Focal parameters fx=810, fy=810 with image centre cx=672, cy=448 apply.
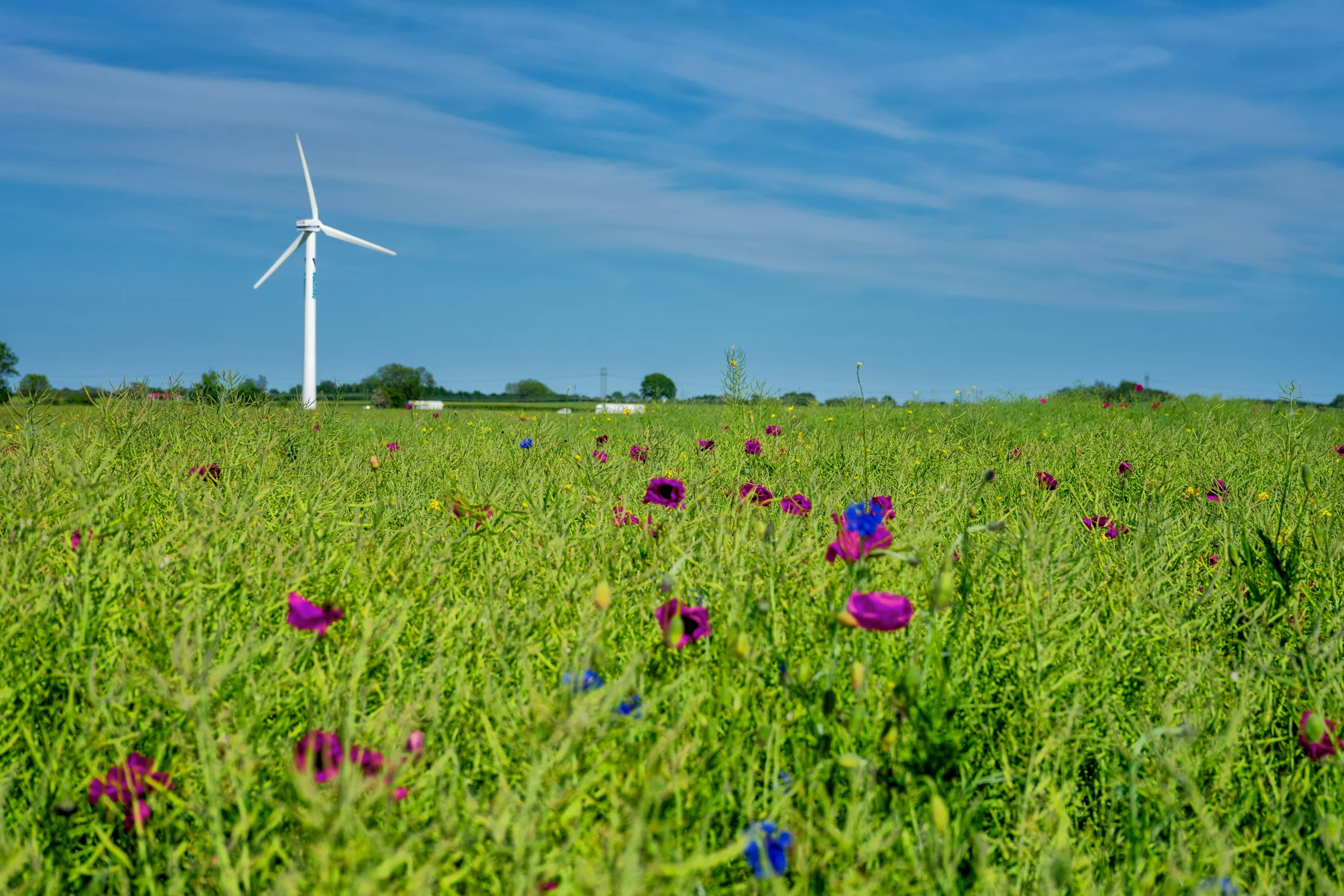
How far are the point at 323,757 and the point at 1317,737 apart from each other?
53.3 inches

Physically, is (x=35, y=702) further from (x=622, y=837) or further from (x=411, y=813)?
(x=622, y=837)

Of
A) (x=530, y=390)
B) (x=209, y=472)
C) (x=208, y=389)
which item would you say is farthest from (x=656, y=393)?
(x=530, y=390)

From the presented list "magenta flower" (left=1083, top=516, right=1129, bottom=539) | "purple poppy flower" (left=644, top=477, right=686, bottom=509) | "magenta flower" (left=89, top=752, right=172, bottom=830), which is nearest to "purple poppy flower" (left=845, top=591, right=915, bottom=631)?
"purple poppy flower" (left=644, top=477, right=686, bottom=509)

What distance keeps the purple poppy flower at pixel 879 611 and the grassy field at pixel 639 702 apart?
36mm

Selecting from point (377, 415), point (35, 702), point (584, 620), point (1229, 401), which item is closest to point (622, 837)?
point (584, 620)

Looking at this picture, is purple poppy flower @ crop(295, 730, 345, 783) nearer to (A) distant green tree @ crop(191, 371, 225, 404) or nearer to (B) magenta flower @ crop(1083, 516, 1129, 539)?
(B) magenta flower @ crop(1083, 516, 1129, 539)

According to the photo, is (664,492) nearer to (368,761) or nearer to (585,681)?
(585,681)

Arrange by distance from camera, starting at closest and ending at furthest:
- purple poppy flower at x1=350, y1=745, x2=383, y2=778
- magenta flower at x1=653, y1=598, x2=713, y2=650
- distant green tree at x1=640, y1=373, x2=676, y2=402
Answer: purple poppy flower at x1=350, y1=745, x2=383, y2=778 → magenta flower at x1=653, y1=598, x2=713, y2=650 → distant green tree at x1=640, y1=373, x2=676, y2=402

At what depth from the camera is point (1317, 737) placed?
1156 mm

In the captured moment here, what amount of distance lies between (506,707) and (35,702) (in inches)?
31.9

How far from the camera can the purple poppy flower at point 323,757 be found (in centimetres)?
95

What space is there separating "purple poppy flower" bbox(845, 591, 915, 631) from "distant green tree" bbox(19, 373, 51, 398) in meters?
3.02

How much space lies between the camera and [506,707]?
45.9 inches

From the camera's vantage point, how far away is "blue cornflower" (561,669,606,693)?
1.02m
